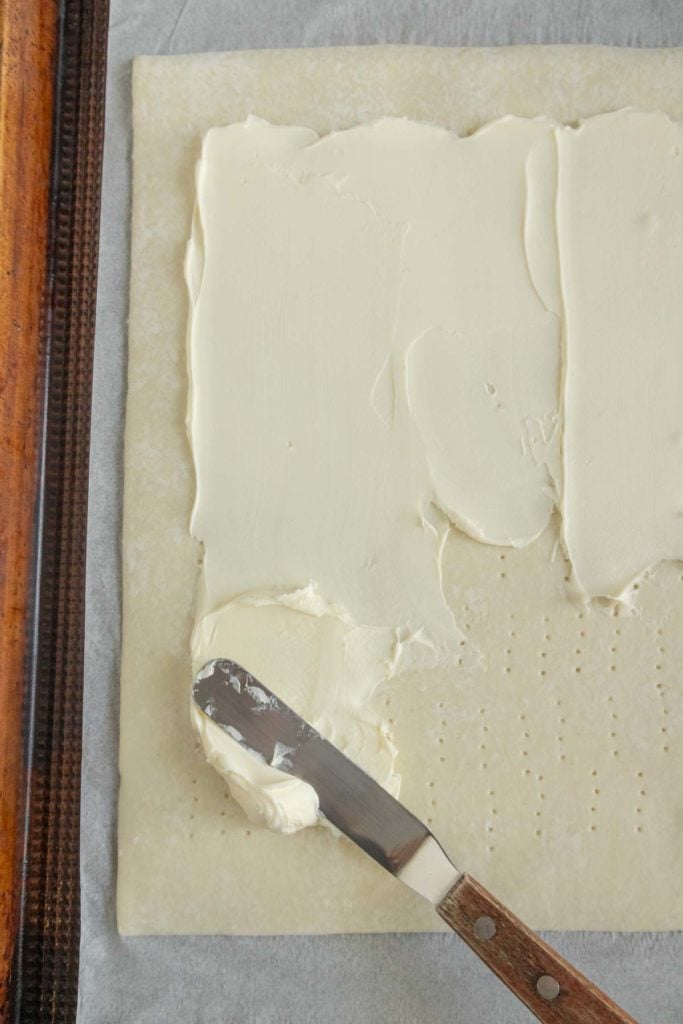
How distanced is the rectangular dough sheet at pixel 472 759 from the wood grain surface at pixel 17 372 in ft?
0.45

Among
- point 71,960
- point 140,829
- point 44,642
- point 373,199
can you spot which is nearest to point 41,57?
point 373,199

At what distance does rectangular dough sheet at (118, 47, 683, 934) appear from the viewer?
1.12 meters

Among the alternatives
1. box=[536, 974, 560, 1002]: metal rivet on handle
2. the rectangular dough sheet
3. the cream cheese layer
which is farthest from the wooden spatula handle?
the cream cheese layer

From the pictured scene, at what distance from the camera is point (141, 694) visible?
3.82 feet

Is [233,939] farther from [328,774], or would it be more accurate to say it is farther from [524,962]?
[524,962]

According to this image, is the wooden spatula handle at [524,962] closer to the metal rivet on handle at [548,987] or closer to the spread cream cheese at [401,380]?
the metal rivet on handle at [548,987]

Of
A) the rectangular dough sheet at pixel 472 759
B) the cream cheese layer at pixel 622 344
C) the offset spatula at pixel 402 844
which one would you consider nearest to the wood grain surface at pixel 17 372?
the rectangular dough sheet at pixel 472 759

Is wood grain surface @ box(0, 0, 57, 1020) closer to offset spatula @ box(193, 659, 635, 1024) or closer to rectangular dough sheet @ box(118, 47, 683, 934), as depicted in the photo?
rectangular dough sheet @ box(118, 47, 683, 934)

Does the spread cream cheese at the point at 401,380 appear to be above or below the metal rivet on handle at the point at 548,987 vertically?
above

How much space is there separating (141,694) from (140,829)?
163 mm

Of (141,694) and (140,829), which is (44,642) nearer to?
(141,694)

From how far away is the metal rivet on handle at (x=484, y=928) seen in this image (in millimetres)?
999

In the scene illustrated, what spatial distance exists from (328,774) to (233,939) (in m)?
0.25

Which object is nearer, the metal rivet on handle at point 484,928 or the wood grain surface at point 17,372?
the metal rivet on handle at point 484,928
